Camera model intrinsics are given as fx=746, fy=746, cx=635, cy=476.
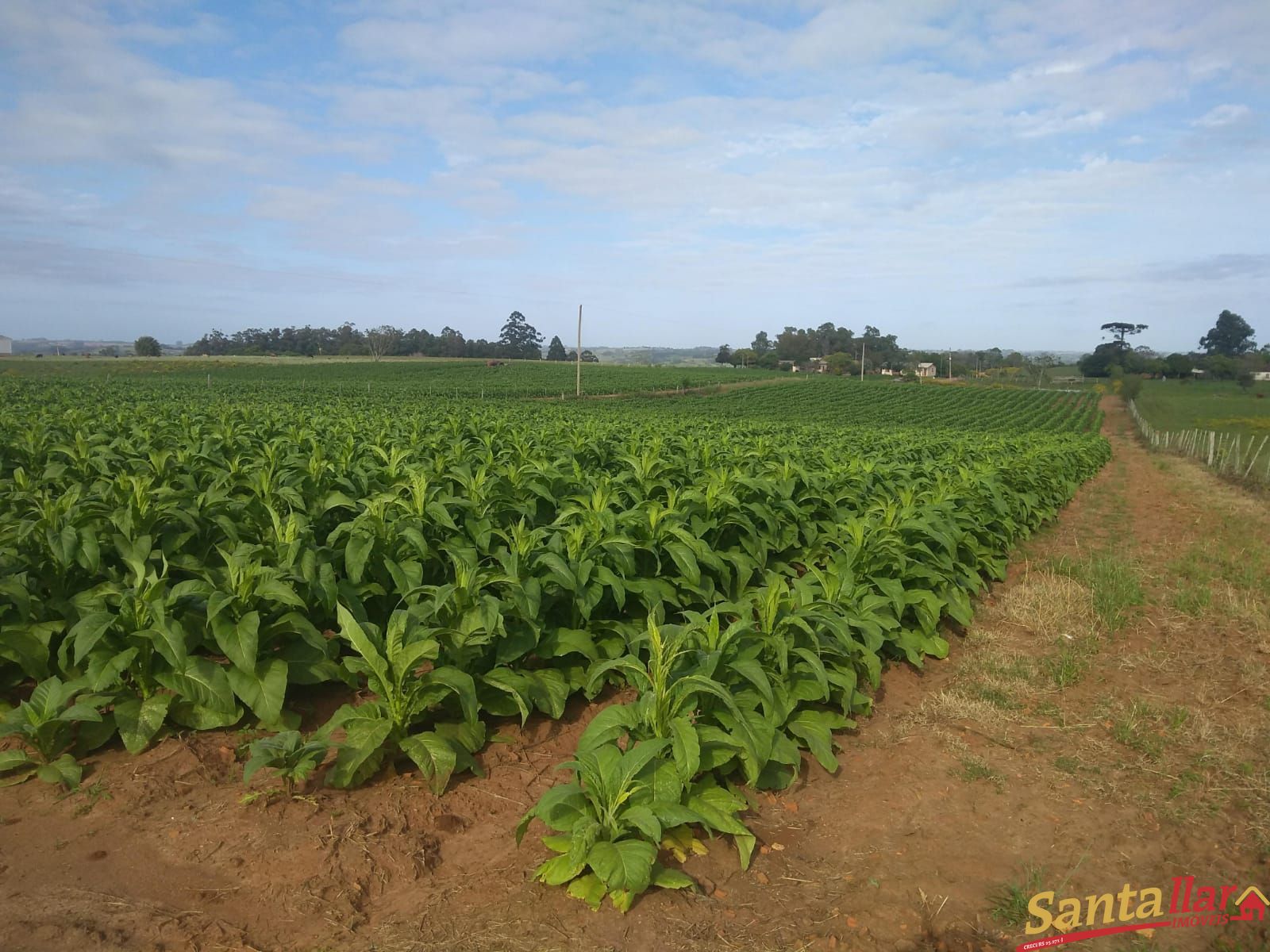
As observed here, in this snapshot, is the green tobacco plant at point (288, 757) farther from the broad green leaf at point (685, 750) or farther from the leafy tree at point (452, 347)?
the leafy tree at point (452, 347)

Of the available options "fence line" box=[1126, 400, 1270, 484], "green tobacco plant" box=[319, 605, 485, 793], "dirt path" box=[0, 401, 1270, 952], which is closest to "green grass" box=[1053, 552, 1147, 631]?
"dirt path" box=[0, 401, 1270, 952]

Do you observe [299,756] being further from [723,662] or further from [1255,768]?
[1255,768]

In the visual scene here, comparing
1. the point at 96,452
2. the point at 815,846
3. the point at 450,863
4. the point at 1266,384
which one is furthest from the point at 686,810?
the point at 1266,384

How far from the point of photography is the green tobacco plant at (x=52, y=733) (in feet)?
10.7

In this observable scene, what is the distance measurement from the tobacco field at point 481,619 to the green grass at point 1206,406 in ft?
138

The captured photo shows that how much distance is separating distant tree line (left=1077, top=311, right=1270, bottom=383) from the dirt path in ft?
362

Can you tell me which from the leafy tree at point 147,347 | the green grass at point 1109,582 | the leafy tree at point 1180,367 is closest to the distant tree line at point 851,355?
the leafy tree at point 1180,367

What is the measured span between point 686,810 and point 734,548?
10.7 feet

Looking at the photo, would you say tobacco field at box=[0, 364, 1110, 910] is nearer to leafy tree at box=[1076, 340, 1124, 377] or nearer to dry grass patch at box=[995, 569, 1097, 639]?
dry grass patch at box=[995, 569, 1097, 639]

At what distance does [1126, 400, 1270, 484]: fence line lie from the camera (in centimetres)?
2117

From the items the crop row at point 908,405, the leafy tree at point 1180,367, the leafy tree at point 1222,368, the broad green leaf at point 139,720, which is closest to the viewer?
the broad green leaf at point 139,720

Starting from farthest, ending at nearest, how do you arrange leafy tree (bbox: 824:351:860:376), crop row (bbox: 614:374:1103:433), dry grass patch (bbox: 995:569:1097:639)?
leafy tree (bbox: 824:351:860:376), crop row (bbox: 614:374:1103:433), dry grass patch (bbox: 995:569:1097:639)

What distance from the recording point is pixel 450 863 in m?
3.01

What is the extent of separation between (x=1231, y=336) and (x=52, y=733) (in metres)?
190
